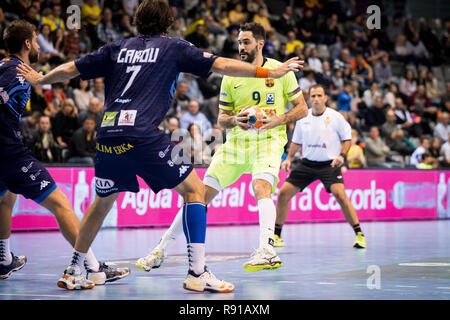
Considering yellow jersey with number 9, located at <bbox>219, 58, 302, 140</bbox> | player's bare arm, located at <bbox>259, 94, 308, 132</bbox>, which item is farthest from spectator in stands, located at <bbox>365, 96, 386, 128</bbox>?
player's bare arm, located at <bbox>259, 94, 308, 132</bbox>

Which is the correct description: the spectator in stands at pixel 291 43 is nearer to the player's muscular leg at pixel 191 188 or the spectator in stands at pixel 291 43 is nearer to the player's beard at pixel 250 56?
the player's beard at pixel 250 56

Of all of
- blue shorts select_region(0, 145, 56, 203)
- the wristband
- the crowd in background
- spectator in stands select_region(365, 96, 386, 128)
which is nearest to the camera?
the wristband

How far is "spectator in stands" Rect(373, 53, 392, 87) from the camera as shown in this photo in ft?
81.8

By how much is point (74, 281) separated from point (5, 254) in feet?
4.64

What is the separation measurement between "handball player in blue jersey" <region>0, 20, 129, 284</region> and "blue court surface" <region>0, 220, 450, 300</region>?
1.20 ft

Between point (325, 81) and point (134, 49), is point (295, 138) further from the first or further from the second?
point (325, 81)

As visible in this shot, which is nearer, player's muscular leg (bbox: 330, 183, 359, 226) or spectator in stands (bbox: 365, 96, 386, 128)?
player's muscular leg (bbox: 330, 183, 359, 226)

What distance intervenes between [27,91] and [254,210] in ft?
34.1

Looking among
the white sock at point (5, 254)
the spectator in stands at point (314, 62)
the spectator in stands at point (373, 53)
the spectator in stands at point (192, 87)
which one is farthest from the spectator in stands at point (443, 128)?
the white sock at point (5, 254)

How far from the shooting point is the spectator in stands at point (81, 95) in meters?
16.5

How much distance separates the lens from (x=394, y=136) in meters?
21.6

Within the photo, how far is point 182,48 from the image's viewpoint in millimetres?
6234

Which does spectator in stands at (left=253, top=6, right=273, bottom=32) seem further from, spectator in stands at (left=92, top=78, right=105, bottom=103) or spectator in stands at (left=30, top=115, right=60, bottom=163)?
spectator in stands at (left=30, top=115, right=60, bottom=163)

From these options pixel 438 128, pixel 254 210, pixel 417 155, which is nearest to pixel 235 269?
pixel 254 210
